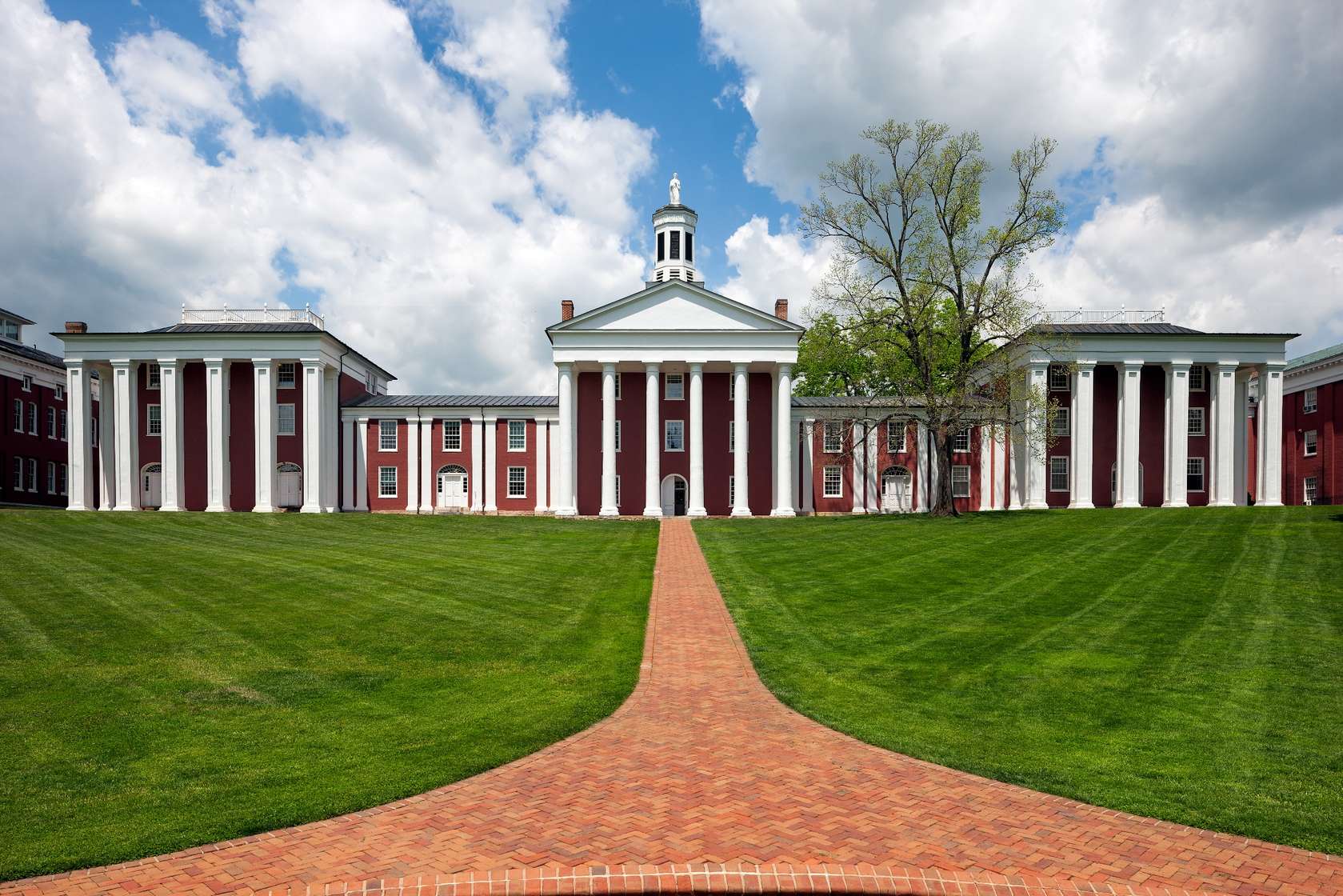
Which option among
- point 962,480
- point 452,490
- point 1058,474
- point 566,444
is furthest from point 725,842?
point 962,480

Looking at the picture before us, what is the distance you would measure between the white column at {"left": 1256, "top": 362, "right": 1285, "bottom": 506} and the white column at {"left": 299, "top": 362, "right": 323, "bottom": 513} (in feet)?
171

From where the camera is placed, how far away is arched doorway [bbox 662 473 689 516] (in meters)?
48.4

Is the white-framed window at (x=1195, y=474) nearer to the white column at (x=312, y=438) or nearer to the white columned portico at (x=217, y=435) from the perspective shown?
the white column at (x=312, y=438)

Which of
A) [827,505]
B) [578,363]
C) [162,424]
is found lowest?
[827,505]

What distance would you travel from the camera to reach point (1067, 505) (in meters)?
46.1

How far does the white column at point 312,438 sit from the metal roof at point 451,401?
137 inches

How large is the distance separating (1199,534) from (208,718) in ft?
90.1

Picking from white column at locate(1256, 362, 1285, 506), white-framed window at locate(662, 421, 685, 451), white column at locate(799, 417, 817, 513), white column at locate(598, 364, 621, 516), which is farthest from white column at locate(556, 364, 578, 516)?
white column at locate(1256, 362, 1285, 506)

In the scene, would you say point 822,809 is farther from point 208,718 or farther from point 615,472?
point 615,472

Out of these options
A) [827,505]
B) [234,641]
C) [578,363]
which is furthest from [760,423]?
[234,641]

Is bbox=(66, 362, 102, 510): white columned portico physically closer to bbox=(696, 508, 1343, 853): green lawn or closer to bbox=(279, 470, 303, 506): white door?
bbox=(279, 470, 303, 506): white door

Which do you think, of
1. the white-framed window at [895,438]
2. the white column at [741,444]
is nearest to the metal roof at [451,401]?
the white column at [741,444]

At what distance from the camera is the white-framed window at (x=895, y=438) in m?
48.7

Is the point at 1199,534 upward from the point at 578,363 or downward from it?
downward
